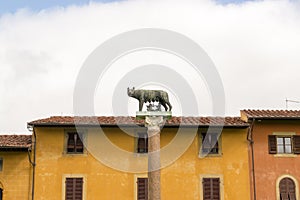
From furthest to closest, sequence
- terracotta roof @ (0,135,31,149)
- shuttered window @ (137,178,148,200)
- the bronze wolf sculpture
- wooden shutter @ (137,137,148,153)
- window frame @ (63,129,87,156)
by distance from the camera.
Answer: wooden shutter @ (137,137,148,153)
window frame @ (63,129,87,156)
shuttered window @ (137,178,148,200)
terracotta roof @ (0,135,31,149)
the bronze wolf sculpture

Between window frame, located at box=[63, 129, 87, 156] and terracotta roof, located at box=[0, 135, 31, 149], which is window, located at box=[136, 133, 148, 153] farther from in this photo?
terracotta roof, located at box=[0, 135, 31, 149]

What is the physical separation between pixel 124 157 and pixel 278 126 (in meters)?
7.60

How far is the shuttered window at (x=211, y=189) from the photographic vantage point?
77.4 feet

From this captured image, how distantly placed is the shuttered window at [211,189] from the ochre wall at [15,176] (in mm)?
8140

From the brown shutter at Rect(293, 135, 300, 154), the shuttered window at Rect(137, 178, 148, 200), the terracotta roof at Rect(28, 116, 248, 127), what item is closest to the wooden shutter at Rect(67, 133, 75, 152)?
the terracotta roof at Rect(28, 116, 248, 127)

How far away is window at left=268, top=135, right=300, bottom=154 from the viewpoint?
24094 millimetres

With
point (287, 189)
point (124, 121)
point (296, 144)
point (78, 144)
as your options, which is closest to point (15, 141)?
point (78, 144)

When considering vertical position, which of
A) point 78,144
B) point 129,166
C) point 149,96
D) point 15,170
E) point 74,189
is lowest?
point 74,189

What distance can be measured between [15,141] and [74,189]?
358cm

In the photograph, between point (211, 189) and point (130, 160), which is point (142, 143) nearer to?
point (130, 160)

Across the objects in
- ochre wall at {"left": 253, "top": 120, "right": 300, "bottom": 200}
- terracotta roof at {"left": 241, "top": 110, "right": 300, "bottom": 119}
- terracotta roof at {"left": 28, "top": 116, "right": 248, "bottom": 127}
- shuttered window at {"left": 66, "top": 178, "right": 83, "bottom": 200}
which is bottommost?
shuttered window at {"left": 66, "top": 178, "right": 83, "bottom": 200}

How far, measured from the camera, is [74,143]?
77.7 feet

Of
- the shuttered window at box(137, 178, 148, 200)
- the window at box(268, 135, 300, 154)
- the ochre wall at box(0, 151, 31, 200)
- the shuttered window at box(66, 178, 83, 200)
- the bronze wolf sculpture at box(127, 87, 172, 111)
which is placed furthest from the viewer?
the window at box(268, 135, 300, 154)

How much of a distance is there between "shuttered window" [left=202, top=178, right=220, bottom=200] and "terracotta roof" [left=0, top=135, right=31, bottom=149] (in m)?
8.40
